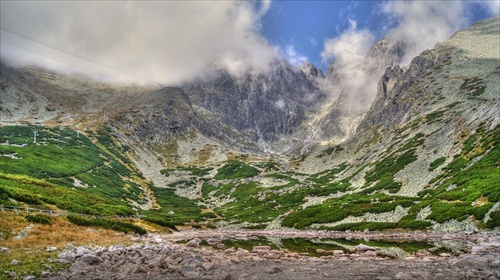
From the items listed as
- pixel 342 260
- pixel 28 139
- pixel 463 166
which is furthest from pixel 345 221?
pixel 28 139

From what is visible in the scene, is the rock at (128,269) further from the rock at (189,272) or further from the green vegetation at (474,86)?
the green vegetation at (474,86)

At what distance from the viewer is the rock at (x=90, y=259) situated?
21.5 m

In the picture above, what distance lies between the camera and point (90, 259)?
71.3ft

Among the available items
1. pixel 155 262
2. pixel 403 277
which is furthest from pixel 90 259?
pixel 403 277

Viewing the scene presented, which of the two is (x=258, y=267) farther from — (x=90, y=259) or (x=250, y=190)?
(x=250, y=190)

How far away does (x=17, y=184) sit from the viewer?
54844 millimetres

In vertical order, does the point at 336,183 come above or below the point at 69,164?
below

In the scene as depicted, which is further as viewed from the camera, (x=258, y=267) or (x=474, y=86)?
(x=474, y=86)

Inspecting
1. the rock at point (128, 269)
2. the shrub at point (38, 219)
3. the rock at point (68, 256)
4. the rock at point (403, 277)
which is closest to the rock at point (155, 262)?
the rock at point (128, 269)

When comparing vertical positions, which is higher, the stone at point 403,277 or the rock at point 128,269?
the rock at point 128,269

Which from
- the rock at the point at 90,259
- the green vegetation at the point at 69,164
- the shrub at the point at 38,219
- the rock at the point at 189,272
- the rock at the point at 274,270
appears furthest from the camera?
the green vegetation at the point at 69,164

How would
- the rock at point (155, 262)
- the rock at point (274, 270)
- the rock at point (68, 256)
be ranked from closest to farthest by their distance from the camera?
the rock at point (68, 256), the rock at point (155, 262), the rock at point (274, 270)

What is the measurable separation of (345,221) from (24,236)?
61.8 metres

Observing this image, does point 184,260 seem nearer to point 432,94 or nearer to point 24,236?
point 24,236
